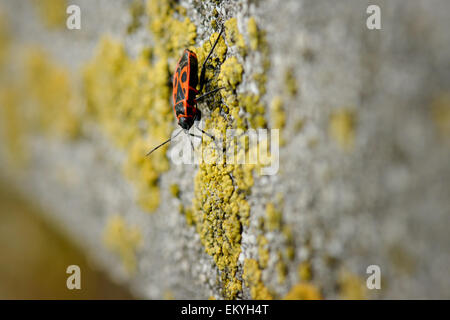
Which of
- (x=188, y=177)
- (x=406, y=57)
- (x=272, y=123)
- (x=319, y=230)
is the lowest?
(x=319, y=230)

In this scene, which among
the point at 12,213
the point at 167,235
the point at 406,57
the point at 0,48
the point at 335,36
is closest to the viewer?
the point at 406,57

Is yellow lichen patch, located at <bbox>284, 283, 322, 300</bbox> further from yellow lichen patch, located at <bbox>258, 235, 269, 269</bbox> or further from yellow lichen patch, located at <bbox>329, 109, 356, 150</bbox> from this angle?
yellow lichen patch, located at <bbox>329, 109, 356, 150</bbox>

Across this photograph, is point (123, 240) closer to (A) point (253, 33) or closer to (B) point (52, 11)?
(A) point (253, 33)

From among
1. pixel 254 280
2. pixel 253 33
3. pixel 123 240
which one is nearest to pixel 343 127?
pixel 253 33

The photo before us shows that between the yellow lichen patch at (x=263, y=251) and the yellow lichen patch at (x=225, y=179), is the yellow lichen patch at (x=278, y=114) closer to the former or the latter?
the yellow lichen patch at (x=225, y=179)

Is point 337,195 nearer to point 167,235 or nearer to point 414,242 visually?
point 414,242

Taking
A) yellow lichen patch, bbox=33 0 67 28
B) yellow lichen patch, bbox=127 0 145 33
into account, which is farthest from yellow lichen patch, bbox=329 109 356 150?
yellow lichen patch, bbox=33 0 67 28

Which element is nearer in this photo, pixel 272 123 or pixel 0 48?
pixel 272 123
